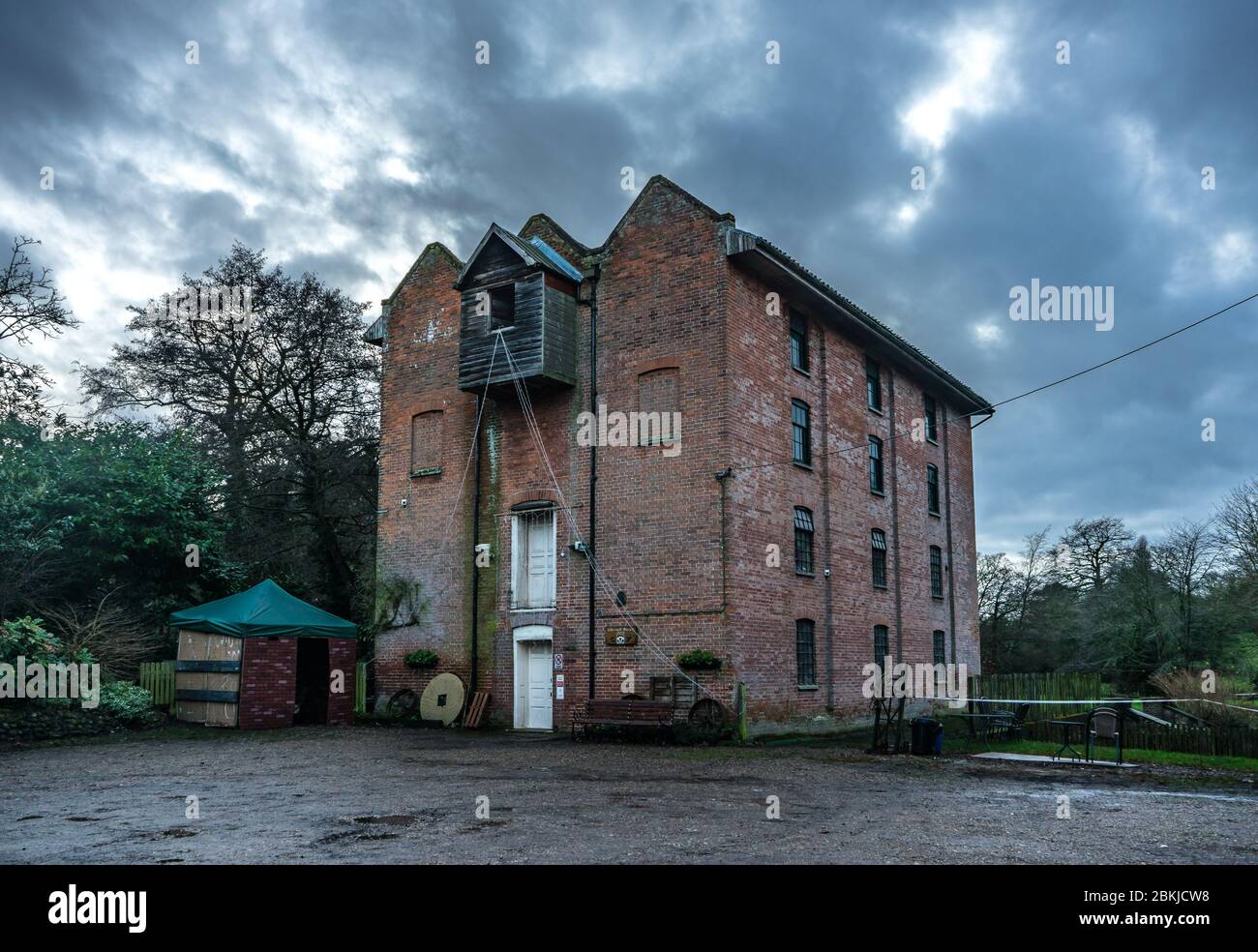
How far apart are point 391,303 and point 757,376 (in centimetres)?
990

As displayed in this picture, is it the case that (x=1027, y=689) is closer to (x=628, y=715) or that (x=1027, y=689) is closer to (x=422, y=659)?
(x=628, y=715)

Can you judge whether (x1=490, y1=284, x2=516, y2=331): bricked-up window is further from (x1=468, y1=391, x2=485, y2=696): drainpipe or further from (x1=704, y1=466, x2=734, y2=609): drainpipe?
(x1=704, y1=466, x2=734, y2=609): drainpipe

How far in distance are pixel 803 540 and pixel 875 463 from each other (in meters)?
5.13

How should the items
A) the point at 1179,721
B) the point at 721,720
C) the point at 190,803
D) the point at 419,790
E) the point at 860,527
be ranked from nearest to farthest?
1. the point at 190,803
2. the point at 419,790
3. the point at 721,720
4. the point at 1179,721
5. the point at 860,527

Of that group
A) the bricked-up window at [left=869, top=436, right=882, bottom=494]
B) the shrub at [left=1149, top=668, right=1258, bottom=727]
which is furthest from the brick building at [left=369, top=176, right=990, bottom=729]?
the shrub at [left=1149, top=668, right=1258, bottom=727]

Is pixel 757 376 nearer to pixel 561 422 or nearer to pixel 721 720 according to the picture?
pixel 561 422

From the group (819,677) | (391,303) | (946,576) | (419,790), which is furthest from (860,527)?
(419,790)

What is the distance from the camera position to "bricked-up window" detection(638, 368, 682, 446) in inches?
803

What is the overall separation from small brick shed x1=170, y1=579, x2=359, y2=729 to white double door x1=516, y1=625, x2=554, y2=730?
419cm

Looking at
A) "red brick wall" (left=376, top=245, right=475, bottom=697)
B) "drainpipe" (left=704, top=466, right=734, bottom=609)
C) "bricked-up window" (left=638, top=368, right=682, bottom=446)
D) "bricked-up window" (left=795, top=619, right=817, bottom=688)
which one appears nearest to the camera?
"drainpipe" (left=704, top=466, right=734, bottom=609)

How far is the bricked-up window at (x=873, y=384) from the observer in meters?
26.3

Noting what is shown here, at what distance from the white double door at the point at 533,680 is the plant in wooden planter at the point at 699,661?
3529 mm

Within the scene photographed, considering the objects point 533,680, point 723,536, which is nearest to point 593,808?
point 723,536

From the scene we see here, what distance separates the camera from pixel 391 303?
25.4 meters
